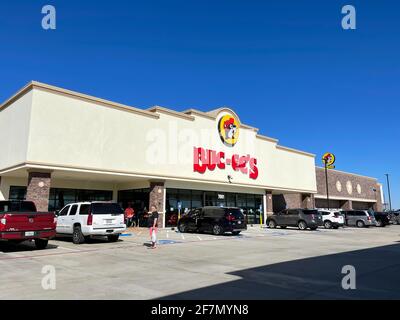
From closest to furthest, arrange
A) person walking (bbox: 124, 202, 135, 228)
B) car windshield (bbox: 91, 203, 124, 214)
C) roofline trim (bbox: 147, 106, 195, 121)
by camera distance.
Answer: car windshield (bbox: 91, 203, 124, 214), person walking (bbox: 124, 202, 135, 228), roofline trim (bbox: 147, 106, 195, 121)

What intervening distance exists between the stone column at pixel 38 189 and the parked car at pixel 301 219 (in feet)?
62.1

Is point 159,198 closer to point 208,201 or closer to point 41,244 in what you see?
point 208,201

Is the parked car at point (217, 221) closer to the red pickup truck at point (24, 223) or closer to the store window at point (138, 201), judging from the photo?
the store window at point (138, 201)

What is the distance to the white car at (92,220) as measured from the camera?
54.7ft

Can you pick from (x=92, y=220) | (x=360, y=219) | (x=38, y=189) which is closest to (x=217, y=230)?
(x=92, y=220)

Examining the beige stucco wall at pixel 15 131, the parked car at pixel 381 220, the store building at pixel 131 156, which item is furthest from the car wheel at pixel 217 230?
the parked car at pixel 381 220

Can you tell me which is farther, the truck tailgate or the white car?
the white car

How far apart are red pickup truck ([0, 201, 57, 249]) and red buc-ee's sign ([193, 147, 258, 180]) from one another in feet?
53.3

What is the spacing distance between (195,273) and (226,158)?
23803 mm

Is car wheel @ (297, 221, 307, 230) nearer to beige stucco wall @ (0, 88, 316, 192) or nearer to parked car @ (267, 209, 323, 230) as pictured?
parked car @ (267, 209, 323, 230)

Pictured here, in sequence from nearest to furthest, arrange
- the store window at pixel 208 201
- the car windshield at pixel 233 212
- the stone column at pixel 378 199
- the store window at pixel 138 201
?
1. the car windshield at pixel 233 212
2. the store window at pixel 138 201
3. the store window at pixel 208 201
4. the stone column at pixel 378 199

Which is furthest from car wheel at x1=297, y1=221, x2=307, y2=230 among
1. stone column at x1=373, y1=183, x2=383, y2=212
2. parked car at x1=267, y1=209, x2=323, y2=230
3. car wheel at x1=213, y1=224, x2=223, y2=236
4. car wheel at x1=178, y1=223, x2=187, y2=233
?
stone column at x1=373, y1=183, x2=383, y2=212

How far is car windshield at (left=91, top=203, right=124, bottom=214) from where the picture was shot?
16.9 metres
